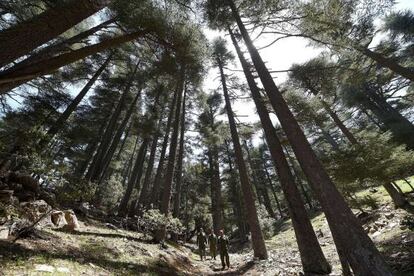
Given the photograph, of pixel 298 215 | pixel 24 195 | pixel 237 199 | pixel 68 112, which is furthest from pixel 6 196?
pixel 237 199

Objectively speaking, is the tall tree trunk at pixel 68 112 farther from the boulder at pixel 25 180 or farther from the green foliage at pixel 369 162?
the green foliage at pixel 369 162

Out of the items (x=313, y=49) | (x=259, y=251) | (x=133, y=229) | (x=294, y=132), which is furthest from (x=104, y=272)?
(x=313, y=49)

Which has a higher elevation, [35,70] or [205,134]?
[205,134]

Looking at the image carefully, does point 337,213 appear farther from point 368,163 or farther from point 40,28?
point 40,28

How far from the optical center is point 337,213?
18.0 feet

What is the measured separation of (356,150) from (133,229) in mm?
11354

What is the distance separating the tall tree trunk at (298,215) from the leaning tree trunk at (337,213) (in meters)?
1.78

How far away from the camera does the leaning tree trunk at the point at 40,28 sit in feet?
14.2

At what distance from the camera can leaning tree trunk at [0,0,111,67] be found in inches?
170

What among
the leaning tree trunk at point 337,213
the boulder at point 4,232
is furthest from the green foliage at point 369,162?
the boulder at point 4,232

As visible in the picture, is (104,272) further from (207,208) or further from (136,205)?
(207,208)

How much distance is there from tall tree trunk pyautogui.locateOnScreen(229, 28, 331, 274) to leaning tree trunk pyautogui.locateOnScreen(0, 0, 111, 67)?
249 inches

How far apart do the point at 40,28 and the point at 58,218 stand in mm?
6131

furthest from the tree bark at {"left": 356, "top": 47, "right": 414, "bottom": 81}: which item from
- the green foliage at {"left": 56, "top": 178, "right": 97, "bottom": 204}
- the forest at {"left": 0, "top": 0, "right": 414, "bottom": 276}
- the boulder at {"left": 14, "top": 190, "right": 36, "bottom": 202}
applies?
the boulder at {"left": 14, "top": 190, "right": 36, "bottom": 202}
